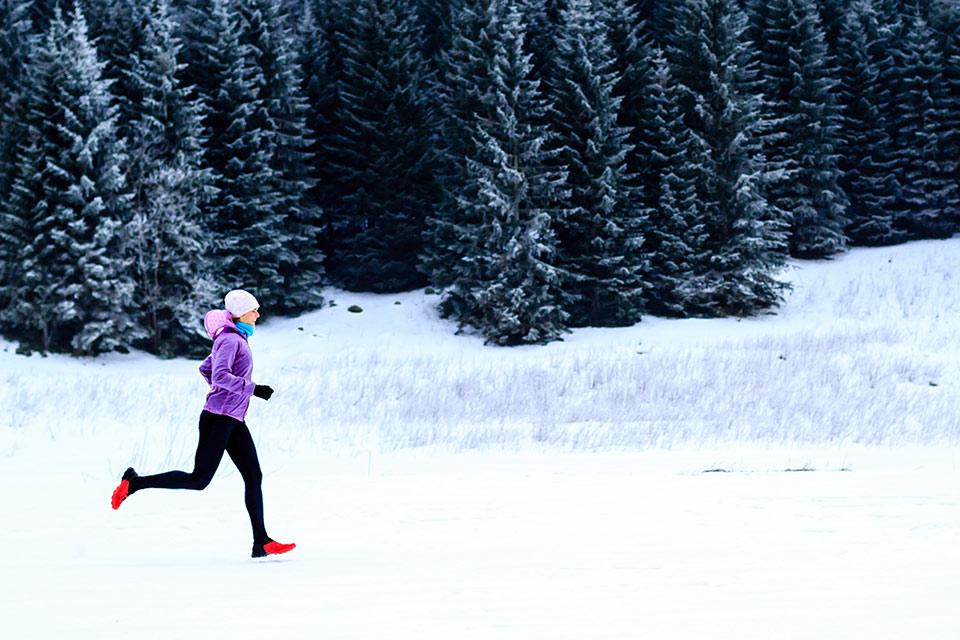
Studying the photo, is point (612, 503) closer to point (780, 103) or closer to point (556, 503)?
point (556, 503)

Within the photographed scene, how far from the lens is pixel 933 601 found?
4.15m

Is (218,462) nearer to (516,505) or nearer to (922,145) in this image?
(516,505)

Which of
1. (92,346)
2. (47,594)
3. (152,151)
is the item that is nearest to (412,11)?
(152,151)

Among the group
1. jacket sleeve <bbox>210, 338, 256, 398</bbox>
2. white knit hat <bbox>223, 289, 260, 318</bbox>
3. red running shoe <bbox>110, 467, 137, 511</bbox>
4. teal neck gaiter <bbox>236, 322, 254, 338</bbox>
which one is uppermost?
white knit hat <bbox>223, 289, 260, 318</bbox>

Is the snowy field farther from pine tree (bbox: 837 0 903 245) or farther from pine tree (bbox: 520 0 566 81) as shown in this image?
pine tree (bbox: 837 0 903 245)

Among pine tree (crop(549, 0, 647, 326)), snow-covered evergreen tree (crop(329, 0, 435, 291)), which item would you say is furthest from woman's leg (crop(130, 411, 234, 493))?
snow-covered evergreen tree (crop(329, 0, 435, 291))

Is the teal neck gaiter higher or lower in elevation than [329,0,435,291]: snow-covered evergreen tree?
lower

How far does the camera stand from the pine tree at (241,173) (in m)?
30.4

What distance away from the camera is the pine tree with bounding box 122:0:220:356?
91.3 ft

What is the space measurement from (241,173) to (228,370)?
26.9 meters

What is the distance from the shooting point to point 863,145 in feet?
125

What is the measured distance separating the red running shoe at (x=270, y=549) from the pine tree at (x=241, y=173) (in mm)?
25151

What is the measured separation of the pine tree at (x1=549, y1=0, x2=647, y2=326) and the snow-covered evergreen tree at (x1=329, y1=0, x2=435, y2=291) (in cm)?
653

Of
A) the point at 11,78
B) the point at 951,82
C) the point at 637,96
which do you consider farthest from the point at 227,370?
the point at 951,82
